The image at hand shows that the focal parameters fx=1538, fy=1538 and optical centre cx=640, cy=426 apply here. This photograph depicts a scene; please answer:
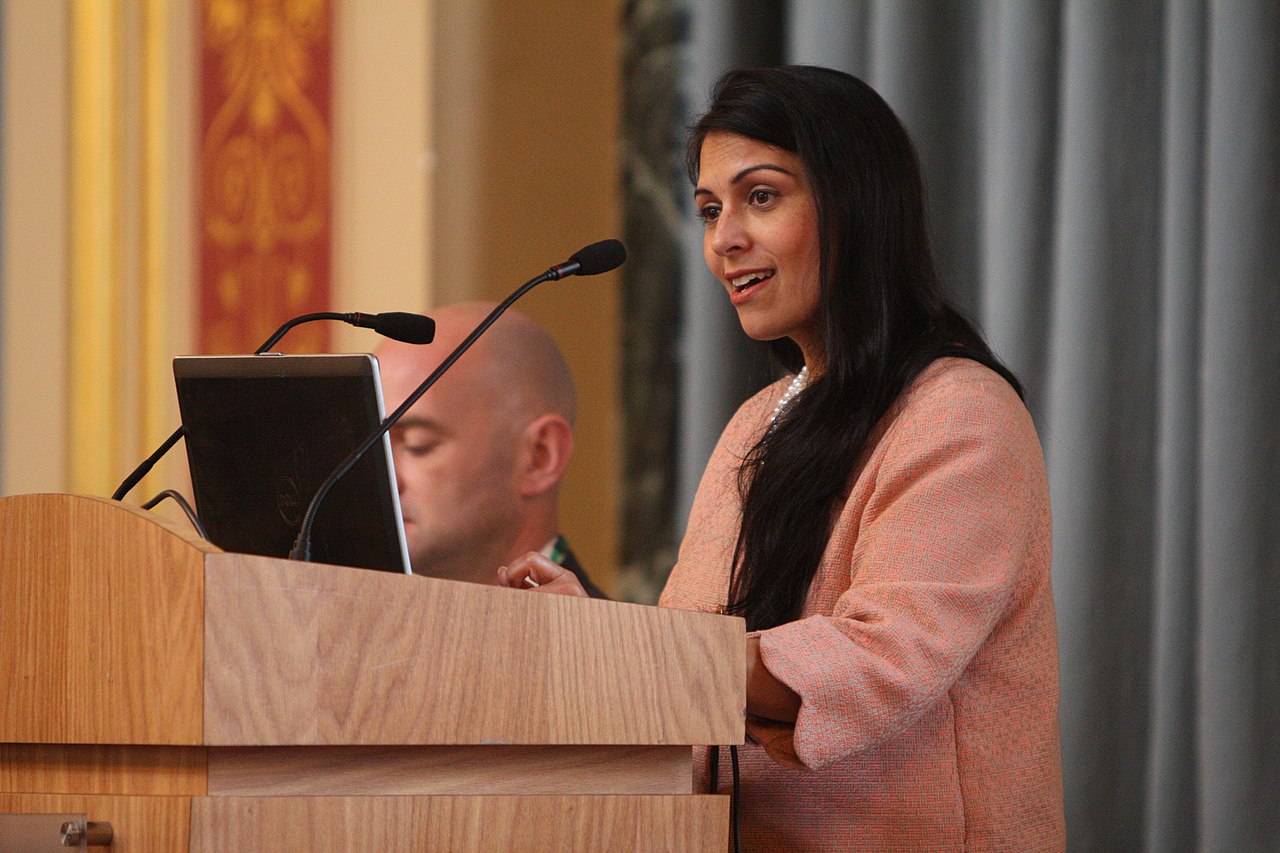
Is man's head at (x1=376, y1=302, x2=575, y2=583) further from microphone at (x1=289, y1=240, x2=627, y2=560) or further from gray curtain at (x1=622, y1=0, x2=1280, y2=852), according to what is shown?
microphone at (x1=289, y1=240, x2=627, y2=560)

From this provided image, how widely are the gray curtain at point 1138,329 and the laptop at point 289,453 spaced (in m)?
1.40

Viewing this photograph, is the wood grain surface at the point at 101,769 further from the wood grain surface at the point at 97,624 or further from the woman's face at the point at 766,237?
the woman's face at the point at 766,237

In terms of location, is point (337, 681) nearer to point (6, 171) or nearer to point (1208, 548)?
point (1208, 548)

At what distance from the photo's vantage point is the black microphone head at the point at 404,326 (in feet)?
5.39

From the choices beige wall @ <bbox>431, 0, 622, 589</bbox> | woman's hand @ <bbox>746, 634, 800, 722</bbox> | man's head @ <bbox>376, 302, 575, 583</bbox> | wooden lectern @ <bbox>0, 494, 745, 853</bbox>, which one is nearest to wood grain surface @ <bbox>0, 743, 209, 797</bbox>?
wooden lectern @ <bbox>0, 494, 745, 853</bbox>

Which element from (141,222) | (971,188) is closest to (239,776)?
(971,188)

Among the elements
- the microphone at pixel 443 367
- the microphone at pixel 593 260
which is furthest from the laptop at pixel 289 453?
the microphone at pixel 593 260

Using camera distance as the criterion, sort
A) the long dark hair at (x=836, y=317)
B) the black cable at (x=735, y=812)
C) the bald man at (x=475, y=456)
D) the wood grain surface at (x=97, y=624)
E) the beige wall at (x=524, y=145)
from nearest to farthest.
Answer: the wood grain surface at (x=97, y=624) → the black cable at (x=735, y=812) → the long dark hair at (x=836, y=317) → the bald man at (x=475, y=456) → the beige wall at (x=524, y=145)

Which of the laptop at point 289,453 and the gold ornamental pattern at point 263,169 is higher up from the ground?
the gold ornamental pattern at point 263,169

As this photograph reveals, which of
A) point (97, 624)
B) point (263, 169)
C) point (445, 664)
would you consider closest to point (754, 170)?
point (445, 664)

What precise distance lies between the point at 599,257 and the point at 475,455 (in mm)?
1210

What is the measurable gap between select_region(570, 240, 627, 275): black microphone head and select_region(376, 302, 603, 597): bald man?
1.15 metres

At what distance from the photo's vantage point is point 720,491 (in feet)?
6.56

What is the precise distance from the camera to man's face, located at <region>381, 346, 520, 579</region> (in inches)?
110
